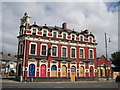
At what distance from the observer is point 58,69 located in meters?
32.5

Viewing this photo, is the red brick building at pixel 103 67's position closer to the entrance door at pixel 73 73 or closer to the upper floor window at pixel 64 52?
the entrance door at pixel 73 73

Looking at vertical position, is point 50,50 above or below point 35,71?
above

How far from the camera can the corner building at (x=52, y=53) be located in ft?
99.1

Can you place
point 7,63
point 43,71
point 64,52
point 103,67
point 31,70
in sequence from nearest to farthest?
point 31,70 < point 43,71 < point 64,52 < point 103,67 < point 7,63

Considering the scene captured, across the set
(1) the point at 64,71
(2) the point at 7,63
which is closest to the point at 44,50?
(1) the point at 64,71

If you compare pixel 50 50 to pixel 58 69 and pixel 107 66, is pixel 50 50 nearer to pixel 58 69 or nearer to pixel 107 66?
pixel 58 69

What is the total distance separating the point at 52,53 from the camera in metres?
32.6

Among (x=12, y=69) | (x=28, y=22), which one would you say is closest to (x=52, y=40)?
(x=28, y=22)

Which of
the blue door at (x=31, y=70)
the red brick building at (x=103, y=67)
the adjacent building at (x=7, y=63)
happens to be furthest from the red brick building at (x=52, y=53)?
the adjacent building at (x=7, y=63)

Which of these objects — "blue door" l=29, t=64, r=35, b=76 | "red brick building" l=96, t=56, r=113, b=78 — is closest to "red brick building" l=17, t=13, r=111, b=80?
"blue door" l=29, t=64, r=35, b=76

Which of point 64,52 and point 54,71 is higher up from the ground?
point 64,52

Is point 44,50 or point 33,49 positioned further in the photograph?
point 44,50

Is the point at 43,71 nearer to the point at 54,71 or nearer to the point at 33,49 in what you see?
the point at 54,71

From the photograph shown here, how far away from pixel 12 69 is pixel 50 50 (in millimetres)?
39400
